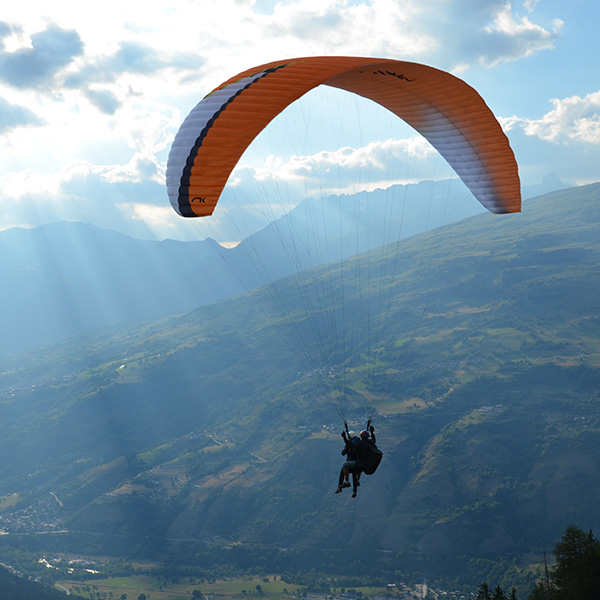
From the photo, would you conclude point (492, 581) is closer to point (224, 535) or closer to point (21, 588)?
point (224, 535)

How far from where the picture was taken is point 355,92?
2594 cm

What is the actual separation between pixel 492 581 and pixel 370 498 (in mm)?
42183

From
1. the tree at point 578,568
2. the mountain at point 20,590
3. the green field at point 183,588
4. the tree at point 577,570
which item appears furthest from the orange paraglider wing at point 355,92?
the green field at point 183,588

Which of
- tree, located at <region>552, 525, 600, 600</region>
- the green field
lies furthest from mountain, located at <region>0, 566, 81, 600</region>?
tree, located at <region>552, 525, 600, 600</region>

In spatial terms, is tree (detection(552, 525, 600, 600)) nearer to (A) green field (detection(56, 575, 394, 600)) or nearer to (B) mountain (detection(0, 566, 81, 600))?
(A) green field (detection(56, 575, 394, 600))

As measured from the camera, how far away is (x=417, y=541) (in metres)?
172

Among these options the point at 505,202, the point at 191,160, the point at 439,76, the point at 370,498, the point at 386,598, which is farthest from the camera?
the point at 370,498

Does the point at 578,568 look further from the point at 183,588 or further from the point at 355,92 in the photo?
the point at 183,588

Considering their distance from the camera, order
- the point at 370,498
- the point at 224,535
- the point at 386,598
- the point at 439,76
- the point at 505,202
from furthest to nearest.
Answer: the point at 224,535, the point at 370,498, the point at 386,598, the point at 505,202, the point at 439,76

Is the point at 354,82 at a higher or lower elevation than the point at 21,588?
higher

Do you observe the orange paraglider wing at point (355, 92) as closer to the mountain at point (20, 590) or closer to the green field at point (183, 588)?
the mountain at point (20, 590)

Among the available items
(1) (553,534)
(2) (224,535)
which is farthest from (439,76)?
(2) (224,535)

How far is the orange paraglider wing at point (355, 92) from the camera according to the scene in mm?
18047

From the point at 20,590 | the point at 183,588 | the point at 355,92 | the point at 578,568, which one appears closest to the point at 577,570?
the point at 578,568
